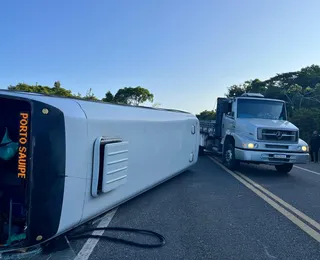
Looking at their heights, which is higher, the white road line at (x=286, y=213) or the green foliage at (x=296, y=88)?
the green foliage at (x=296, y=88)

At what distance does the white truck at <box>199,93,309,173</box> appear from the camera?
1032 cm

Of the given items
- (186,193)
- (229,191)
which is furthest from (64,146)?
(229,191)

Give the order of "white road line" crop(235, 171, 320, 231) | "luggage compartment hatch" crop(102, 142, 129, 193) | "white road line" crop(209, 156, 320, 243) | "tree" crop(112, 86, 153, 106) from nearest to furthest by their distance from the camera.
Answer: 1. "luggage compartment hatch" crop(102, 142, 129, 193)
2. "white road line" crop(209, 156, 320, 243)
3. "white road line" crop(235, 171, 320, 231)
4. "tree" crop(112, 86, 153, 106)

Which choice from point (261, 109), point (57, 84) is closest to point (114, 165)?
point (261, 109)

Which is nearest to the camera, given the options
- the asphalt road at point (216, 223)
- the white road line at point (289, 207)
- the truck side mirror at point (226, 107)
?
the asphalt road at point (216, 223)

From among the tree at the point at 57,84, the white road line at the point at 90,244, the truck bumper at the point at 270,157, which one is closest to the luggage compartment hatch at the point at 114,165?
the white road line at the point at 90,244

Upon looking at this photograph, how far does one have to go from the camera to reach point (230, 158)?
11.4m

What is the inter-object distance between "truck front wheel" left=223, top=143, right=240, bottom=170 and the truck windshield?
3.90ft

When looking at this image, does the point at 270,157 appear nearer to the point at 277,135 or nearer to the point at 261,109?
the point at 277,135

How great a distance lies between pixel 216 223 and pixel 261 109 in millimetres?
7193

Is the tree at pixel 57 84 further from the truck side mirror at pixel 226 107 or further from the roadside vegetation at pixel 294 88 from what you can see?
the truck side mirror at pixel 226 107

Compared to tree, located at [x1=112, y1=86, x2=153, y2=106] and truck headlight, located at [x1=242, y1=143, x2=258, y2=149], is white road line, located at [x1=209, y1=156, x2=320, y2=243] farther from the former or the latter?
tree, located at [x1=112, y1=86, x2=153, y2=106]

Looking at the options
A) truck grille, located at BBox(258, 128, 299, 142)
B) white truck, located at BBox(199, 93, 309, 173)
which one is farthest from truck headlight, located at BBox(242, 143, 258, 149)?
truck grille, located at BBox(258, 128, 299, 142)

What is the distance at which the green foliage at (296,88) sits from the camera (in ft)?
126
